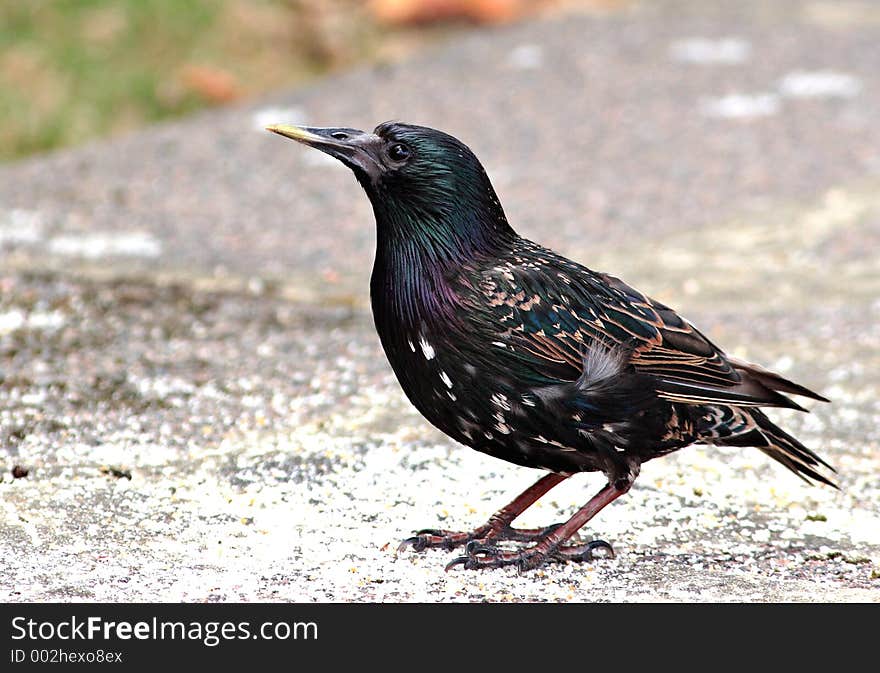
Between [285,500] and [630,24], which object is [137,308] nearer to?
[285,500]

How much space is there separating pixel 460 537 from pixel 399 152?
1.33 m

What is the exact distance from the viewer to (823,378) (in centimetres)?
700

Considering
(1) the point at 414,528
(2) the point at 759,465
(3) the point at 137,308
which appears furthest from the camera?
(3) the point at 137,308

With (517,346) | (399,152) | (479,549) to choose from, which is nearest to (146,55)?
(399,152)

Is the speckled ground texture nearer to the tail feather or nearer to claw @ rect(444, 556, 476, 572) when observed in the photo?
claw @ rect(444, 556, 476, 572)

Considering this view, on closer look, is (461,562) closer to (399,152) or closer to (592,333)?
(592,333)

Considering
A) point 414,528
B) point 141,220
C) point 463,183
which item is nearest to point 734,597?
point 414,528

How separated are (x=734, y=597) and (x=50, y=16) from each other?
9765mm

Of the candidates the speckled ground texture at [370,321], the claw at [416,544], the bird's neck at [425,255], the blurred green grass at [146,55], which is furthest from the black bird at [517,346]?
the blurred green grass at [146,55]

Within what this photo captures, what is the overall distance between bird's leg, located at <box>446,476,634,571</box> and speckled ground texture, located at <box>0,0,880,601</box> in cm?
6

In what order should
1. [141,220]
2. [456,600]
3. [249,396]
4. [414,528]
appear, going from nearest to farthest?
[456,600], [414,528], [249,396], [141,220]

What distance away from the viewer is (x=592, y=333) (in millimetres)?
4516

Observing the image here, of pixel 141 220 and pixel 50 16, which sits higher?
pixel 50 16

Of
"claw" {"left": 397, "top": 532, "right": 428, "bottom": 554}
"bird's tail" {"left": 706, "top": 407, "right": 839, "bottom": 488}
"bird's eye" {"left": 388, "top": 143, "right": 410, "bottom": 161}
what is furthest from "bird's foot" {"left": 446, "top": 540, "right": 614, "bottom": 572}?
"bird's eye" {"left": 388, "top": 143, "right": 410, "bottom": 161}
